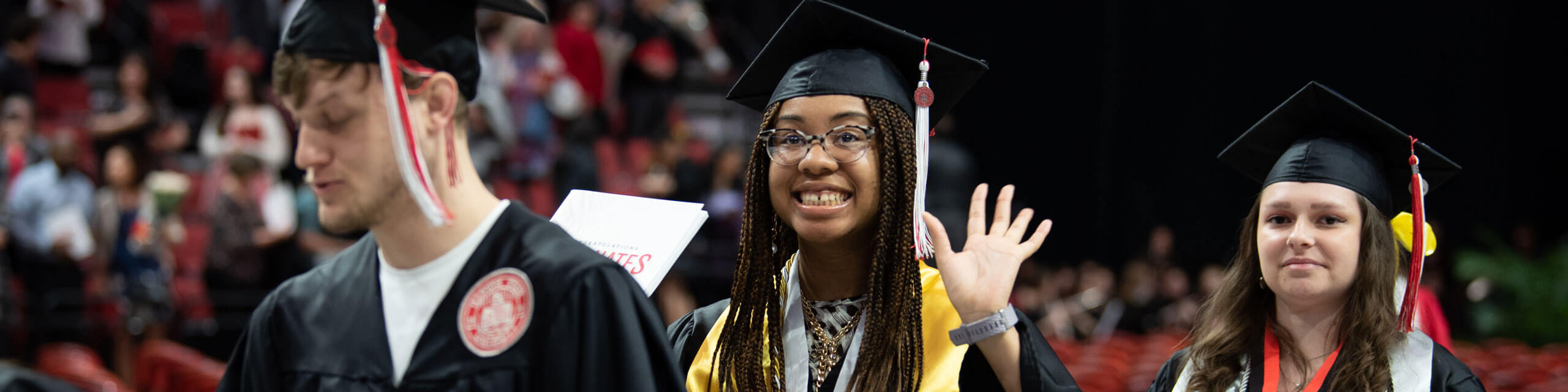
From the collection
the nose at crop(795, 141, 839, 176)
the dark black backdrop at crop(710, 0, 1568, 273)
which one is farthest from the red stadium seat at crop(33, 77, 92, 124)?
the dark black backdrop at crop(710, 0, 1568, 273)

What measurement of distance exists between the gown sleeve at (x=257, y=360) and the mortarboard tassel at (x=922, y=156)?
3.24 ft

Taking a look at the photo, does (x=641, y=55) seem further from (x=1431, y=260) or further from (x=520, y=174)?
(x=1431, y=260)

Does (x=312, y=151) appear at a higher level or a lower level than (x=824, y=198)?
lower

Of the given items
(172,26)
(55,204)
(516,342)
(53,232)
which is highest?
(172,26)

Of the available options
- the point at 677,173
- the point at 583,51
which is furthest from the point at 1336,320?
the point at 583,51

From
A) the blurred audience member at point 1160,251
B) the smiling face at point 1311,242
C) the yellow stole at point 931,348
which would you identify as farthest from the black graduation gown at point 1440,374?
the blurred audience member at point 1160,251

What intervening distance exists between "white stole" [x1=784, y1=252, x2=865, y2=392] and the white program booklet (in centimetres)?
22

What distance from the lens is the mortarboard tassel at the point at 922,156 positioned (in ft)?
6.70

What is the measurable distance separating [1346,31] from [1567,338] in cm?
360

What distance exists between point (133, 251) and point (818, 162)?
5358 millimetres

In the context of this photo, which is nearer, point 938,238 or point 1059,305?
point 938,238

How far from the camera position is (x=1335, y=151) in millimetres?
2408

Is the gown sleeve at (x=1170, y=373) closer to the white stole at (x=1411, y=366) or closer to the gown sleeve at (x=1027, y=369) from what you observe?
the white stole at (x=1411, y=366)

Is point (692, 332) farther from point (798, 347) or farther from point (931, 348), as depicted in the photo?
point (931, 348)
